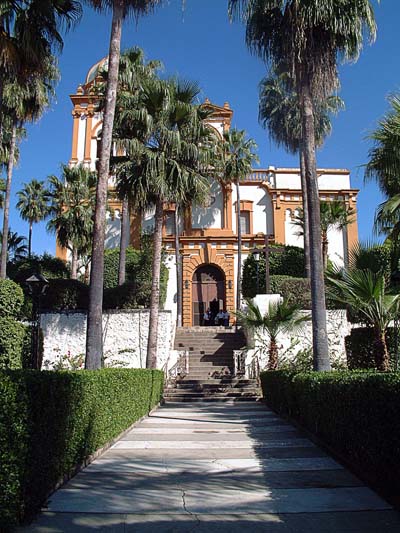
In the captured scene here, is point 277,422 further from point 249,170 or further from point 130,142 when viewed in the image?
point 249,170

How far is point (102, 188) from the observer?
1266 centimetres

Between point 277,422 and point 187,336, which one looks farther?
point 187,336

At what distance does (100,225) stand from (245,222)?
19667 mm

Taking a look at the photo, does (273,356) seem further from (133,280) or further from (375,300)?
(133,280)

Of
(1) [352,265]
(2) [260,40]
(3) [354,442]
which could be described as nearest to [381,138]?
(1) [352,265]

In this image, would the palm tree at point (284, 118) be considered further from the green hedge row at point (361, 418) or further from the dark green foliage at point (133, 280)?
the green hedge row at point (361, 418)

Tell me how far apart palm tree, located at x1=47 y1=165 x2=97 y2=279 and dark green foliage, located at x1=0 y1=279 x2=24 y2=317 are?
808 centimetres

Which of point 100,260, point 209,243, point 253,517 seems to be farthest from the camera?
point 209,243

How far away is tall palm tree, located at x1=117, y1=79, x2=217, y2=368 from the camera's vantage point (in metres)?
17.2

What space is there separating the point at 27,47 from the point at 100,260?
18.4 feet

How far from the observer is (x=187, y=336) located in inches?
917

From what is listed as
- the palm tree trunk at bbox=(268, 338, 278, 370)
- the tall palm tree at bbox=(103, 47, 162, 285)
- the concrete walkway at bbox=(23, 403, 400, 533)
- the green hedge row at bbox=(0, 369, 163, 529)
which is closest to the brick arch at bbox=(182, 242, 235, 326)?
the tall palm tree at bbox=(103, 47, 162, 285)

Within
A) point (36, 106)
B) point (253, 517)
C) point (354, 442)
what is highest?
point (36, 106)

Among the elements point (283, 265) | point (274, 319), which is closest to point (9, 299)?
point (274, 319)
